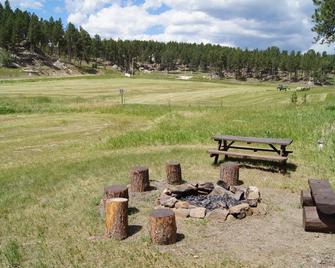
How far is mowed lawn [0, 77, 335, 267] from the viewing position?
761 cm

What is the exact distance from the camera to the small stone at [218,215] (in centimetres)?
891

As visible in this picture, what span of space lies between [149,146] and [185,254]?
11.8 m

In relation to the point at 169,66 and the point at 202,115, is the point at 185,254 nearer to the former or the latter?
the point at 202,115

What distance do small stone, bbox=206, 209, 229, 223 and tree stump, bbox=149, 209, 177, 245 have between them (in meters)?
1.39

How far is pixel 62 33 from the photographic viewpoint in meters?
126

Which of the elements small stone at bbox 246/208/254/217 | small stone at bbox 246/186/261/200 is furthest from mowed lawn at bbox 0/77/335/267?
small stone at bbox 246/186/261/200

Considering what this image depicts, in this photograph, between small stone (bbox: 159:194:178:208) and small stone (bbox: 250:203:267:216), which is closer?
small stone (bbox: 250:203:267:216)

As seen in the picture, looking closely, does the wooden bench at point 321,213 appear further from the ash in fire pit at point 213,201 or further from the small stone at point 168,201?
the small stone at point 168,201

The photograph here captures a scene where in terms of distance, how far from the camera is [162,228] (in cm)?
777

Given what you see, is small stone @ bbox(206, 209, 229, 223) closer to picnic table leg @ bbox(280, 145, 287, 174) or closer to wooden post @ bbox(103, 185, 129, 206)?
wooden post @ bbox(103, 185, 129, 206)

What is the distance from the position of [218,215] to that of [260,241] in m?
Result: 1.30

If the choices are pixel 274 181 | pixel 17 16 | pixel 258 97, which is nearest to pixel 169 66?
pixel 17 16

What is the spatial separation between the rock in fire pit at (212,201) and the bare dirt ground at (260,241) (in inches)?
7.7

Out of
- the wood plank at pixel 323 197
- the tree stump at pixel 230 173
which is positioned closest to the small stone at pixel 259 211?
the wood plank at pixel 323 197
